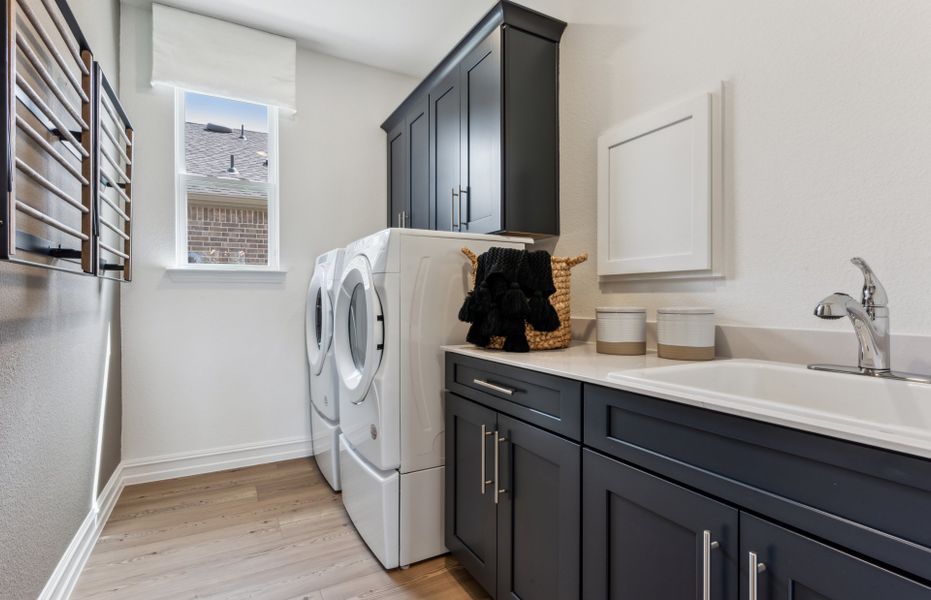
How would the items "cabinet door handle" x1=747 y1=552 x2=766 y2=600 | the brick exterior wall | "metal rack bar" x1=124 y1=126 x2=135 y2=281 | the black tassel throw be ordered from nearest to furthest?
"cabinet door handle" x1=747 y1=552 x2=766 y2=600 < the black tassel throw < "metal rack bar" x1=124 y1=126 x2=135 y2=281 < the brick exterior wall

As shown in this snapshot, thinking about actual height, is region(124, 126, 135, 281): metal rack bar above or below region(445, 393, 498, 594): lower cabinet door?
above

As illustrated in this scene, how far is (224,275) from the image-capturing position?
283 centimetres

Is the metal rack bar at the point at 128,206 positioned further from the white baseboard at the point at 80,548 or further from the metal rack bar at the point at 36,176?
the white baseboard at the point at 80,548

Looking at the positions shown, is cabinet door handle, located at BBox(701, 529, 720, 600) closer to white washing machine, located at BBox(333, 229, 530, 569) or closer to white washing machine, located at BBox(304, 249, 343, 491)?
white washing machine, located at BBox(333, 229, 530, 569)

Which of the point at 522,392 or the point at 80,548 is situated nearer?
the point at 522,392

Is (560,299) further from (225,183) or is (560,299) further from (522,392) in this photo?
(225,183)

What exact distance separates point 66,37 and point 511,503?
1.95m

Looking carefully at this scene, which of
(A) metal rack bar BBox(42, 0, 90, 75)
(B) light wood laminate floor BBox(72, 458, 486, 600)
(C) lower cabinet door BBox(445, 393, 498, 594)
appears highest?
(A) metal rack bar BBox(42, 0, 90, 75)

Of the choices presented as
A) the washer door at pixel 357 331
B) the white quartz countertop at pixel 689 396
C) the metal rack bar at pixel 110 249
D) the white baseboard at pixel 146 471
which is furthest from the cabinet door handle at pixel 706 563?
the metal rack bar at pixel 110 249

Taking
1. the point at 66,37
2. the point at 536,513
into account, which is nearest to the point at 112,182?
the point at 66,37

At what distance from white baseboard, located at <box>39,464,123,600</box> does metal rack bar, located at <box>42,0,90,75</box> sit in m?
1.70

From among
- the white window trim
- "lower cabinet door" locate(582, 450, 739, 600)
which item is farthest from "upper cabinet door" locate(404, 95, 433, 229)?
"lower cabinet door" locate(582, 450, 739, 600)

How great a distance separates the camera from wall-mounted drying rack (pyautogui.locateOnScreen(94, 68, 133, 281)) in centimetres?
184

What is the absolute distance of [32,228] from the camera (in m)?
1.31
